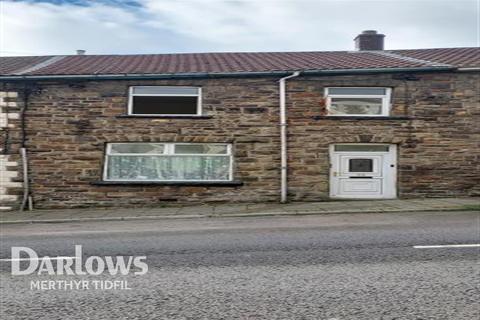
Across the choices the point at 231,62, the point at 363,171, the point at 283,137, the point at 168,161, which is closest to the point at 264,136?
the point at 283,137

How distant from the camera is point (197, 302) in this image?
3885mm

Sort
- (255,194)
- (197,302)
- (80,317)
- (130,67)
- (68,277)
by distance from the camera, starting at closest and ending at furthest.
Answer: (80,317) < (197,302) < (68,277) < (255,194) < (130,67)

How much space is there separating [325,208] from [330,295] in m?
7.03

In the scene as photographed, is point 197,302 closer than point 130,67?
Yes

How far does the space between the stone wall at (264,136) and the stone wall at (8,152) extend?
43cm

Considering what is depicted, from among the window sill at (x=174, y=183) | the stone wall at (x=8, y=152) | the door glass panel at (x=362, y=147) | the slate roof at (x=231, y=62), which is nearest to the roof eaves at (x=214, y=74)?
the slate roof at (x=231, y=62)

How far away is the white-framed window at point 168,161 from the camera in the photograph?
12.5 m

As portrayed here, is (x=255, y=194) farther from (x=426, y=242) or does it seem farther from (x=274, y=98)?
(x=426, y=242)

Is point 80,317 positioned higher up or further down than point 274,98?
further down

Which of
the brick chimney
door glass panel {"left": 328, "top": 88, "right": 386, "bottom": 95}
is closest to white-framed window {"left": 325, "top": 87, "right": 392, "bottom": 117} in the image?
door glass panel {"left": 328, "top": 88, "right": 386, "bottom": 95}

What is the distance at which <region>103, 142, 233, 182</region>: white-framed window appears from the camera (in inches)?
493

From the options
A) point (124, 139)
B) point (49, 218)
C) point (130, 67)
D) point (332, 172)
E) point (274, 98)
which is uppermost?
point (130, 67)

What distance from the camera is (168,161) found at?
12.5 meters

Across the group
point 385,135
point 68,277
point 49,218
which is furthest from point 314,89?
point 68,277
